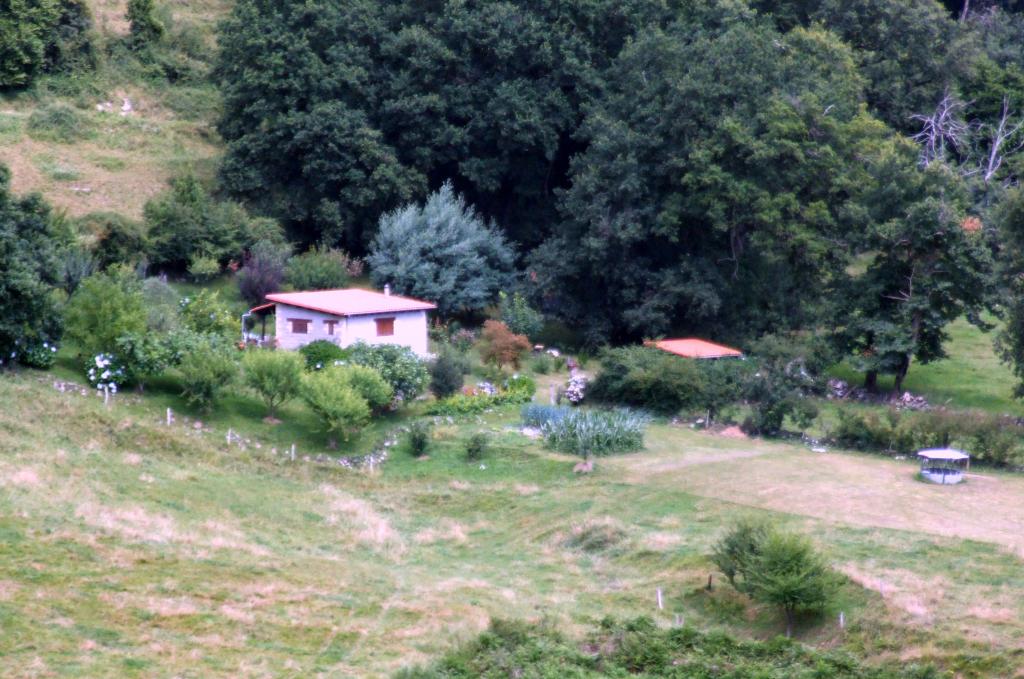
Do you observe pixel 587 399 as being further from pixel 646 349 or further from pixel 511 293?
pixel 511 293

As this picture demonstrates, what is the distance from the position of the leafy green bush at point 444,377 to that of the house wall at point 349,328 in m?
2.91

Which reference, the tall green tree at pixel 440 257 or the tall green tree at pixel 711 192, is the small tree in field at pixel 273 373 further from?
the tall green tree at pixel 711 192

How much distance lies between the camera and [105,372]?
3869cm

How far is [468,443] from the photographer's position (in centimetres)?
3778

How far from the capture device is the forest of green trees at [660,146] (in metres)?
48.2

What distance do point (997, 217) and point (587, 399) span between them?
14.4 metres

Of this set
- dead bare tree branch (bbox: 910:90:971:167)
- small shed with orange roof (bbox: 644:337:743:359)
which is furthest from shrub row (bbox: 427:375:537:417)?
dead bare tree branch (bbox: 910:90:971:167)

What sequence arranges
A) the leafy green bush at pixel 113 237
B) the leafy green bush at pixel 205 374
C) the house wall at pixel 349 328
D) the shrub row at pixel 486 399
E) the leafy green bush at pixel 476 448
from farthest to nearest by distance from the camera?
the leafy green bush at pixel 113 237
the house wall at pixel 349 328
the shrub row at pixel 486 399
the leafy green bush at pixel 205 374
the leafy green bush at pixel 476 448

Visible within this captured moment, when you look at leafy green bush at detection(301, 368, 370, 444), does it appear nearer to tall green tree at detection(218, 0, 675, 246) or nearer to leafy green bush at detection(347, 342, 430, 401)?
leafy green bush at detection(347, 342, 430, 401)

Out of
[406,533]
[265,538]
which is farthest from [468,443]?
[265,538]

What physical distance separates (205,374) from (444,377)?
800 centimetres

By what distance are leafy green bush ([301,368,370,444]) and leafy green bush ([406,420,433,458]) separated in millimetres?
1430

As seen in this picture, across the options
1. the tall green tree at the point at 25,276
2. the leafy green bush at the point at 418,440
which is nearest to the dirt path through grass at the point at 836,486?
the leafy green bush at the point at 418,440

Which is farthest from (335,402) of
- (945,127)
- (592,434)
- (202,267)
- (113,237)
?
(945,127)
